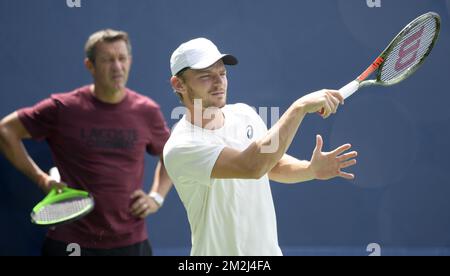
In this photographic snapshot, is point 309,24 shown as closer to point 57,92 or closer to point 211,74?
point 57,92

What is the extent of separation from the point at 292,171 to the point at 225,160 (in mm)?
406

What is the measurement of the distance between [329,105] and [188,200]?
0.70 metres

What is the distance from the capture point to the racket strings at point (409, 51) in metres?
3.38

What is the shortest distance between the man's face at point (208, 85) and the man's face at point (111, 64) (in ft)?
4.08

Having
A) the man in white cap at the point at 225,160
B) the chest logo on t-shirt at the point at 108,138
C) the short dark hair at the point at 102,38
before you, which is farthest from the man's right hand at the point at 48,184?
the man in white cap at the point at 225,160

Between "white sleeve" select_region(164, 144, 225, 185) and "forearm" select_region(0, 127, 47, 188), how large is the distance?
1.47 m

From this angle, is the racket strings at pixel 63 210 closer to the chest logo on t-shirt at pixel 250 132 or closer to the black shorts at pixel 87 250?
the black shorts at pixel 87 250

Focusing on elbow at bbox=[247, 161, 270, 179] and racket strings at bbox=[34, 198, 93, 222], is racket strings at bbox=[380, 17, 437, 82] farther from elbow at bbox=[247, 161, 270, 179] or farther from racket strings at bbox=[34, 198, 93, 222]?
racket strings at bbox=[34, 198, 93, 222]

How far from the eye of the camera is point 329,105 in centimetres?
278

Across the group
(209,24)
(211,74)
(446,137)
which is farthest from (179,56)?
(446,137)

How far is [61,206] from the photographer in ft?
13.7

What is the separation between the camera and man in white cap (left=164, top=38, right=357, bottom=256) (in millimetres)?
2836

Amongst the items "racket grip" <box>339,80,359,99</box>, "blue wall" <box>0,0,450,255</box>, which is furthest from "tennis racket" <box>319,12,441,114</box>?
"blue wall" <box>0,0,450,255</box>
